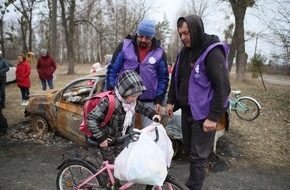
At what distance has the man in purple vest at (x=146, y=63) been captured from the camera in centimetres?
341

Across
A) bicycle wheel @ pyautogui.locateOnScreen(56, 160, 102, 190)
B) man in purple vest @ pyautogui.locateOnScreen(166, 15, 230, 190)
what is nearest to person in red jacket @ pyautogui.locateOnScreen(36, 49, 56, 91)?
bicycle wheel @ pyautogui.locateOnScreen(56, 160, 102, 190)

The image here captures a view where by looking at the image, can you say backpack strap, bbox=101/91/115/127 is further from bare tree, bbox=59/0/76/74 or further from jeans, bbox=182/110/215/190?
bare tree, bbox=59/0/76/74

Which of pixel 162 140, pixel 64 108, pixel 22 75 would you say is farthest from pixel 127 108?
pixel 22 75

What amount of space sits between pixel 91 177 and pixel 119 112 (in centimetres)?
71

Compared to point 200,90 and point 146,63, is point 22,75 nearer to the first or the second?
point 146,63

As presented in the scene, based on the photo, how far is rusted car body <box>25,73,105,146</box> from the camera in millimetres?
Answer: 4859

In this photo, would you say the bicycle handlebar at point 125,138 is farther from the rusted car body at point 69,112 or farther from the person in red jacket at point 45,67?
the person in red jacket at point 45,67

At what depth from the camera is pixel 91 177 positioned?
2.71 metres

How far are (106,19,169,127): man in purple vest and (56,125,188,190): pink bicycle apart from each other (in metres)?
1.01

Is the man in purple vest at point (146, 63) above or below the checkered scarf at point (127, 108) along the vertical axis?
above

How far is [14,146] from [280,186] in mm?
4532

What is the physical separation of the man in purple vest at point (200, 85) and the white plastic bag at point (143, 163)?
64cm

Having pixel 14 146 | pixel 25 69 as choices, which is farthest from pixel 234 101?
pixel 25 69

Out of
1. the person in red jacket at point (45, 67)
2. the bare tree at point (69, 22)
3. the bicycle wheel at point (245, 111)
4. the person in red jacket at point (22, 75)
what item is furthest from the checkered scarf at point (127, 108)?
the bare tree at point (69, 22)
